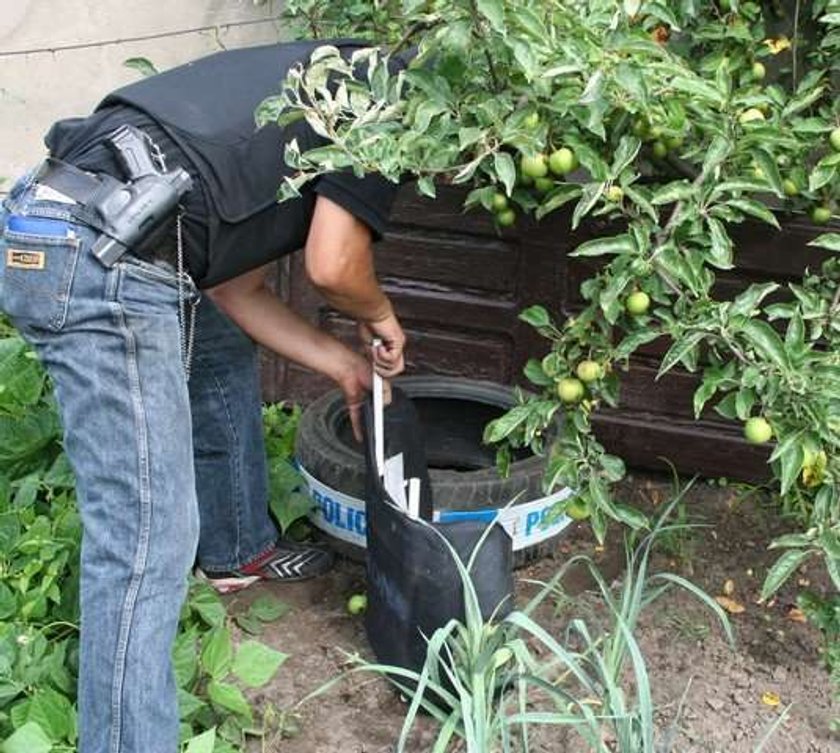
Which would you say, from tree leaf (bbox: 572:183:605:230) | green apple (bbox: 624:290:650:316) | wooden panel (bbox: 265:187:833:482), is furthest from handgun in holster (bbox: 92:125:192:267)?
wooden panel (bbox: 265:187:833:482)

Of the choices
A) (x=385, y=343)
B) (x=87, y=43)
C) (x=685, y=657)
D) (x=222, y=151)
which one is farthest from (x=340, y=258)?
(x=87, y=43)

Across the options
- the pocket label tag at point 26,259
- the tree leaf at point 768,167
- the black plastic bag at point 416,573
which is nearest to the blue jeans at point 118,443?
the pocket label tag at point 26,259

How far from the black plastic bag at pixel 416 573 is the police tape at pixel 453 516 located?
320mm

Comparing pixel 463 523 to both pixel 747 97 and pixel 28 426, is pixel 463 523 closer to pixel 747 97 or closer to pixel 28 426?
pixel 747 97

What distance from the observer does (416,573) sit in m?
2.64

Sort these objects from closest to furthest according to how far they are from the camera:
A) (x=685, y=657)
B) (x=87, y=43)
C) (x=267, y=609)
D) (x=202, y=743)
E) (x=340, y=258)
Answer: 1. (x=340, y=258)
2. (x=202, y=743)
3. (x=685, y=657)
4. (x=267, y=609)
5. (x=87, y=43)

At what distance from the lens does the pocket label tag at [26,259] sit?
2265 millimetres

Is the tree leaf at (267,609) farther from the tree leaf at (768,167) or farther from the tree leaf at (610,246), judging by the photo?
the tree leaf at (768,167)

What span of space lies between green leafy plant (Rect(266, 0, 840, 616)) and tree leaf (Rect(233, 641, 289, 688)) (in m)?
0.74

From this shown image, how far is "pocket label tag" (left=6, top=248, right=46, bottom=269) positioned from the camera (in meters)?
2.27

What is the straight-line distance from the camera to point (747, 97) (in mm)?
2230

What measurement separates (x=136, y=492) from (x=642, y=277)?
1.03 metres

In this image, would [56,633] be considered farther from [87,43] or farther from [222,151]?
[87,43]

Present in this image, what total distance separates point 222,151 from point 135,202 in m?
0.20
